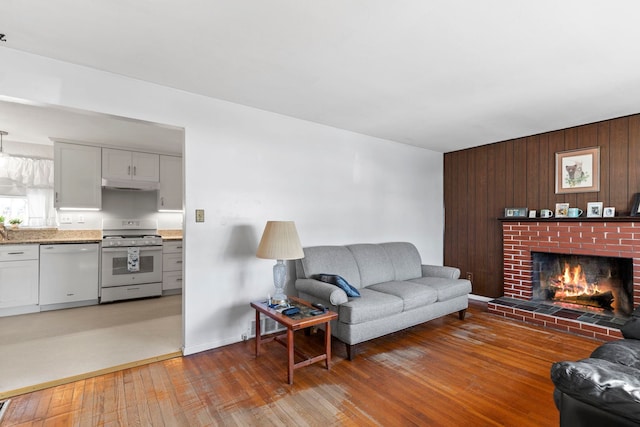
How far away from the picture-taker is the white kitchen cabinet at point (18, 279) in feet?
12.8

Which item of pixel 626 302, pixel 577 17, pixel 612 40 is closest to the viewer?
pixel 577 17

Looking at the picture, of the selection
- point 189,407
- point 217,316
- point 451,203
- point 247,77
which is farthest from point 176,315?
point 451,203

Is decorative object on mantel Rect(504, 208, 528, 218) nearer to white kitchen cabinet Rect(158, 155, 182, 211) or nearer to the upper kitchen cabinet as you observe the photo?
white kitchen cabinet Rect(158, 155, 182, 211)

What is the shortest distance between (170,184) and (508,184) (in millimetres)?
5345

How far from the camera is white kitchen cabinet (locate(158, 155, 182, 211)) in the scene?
5.20 metres

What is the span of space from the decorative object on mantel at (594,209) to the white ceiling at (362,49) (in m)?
Answer: 1.07

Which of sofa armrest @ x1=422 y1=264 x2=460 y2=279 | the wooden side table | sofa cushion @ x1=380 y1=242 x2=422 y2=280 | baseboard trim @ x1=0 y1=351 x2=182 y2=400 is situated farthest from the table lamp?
sofa armrest @ x1=422 y1=264 x2=460 y2=279

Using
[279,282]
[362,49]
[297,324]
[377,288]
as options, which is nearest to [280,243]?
[279,282]

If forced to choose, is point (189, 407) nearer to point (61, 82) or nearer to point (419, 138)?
point (61, 82)

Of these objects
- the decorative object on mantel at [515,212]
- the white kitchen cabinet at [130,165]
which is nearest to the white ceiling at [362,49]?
the decorative object on mantel at [515,212]

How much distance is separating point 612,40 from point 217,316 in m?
3.74

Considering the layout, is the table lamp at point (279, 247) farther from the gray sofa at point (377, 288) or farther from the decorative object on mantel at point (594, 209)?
the decorative object on mantel at point (594, 209)

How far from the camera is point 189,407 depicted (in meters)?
2.07

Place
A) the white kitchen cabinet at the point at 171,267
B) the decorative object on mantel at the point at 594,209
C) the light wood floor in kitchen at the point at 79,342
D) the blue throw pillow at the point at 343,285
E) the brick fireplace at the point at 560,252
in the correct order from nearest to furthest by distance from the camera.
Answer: the light wood floor in kitchen at the point at 79,342
the blue throw pillow at the point at 343,285
the brick fireplace at the point at 560,252
the decorative object on mantel at the point at 594,209
the white kitchen cabinet at the point at 171,267
